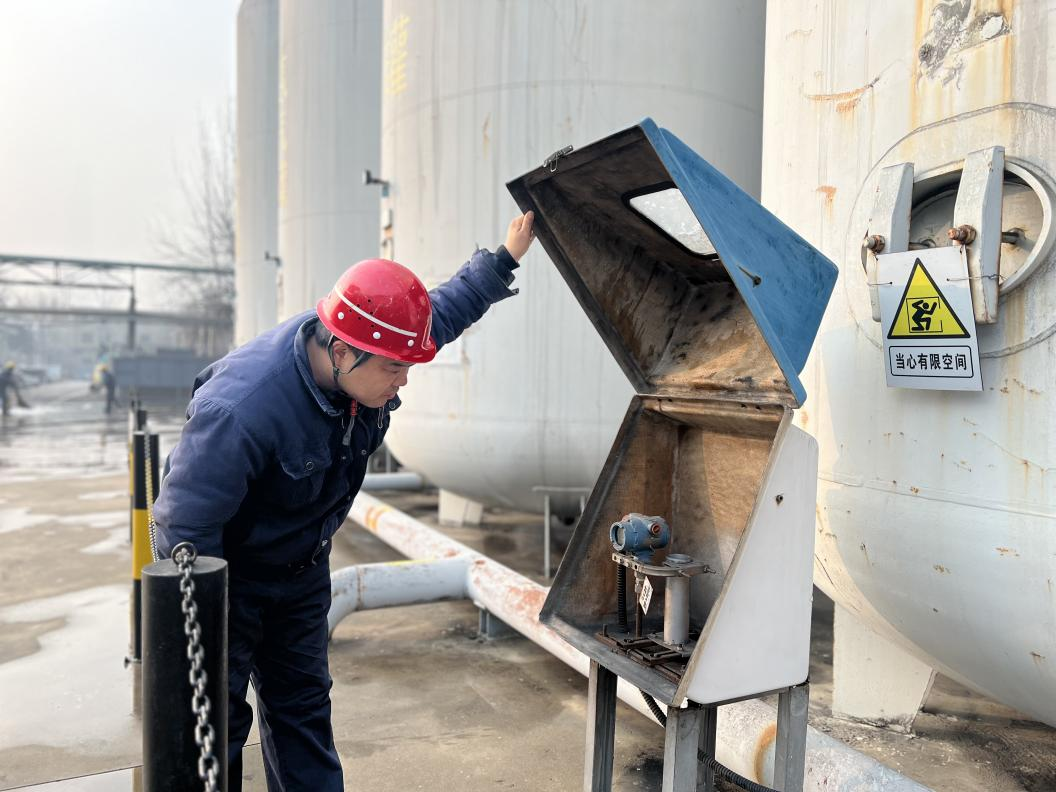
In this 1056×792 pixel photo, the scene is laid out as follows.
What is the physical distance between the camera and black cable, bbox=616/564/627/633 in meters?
2.01

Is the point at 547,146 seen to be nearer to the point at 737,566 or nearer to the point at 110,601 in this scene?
the point at 737,566

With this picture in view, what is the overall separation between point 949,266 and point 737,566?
820 millimetres

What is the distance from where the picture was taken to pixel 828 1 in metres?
2.21

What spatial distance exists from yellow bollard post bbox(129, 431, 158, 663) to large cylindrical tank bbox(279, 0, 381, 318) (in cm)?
401

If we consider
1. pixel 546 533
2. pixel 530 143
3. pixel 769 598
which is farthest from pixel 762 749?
pixel 530 143

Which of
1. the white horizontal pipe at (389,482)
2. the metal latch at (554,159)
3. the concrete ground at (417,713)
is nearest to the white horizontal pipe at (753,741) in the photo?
the concrete ground at (417,713)

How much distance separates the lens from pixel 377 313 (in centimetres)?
180

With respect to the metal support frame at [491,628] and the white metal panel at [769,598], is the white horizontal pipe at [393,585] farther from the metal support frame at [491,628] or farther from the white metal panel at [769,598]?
the white metal panel at [769,598]

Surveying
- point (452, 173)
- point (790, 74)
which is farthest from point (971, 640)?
point (452, 173)

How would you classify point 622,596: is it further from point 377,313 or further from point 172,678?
point 172,678

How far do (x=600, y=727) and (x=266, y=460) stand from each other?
1049mm

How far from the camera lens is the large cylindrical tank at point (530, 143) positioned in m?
4.06

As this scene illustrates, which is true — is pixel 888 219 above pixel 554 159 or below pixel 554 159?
below

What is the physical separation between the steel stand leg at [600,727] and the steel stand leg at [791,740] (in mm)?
398
